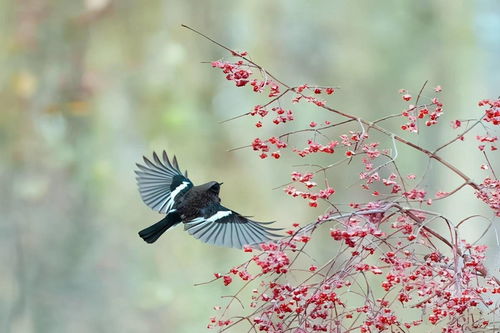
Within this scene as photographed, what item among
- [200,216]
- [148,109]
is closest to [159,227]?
[200,216]

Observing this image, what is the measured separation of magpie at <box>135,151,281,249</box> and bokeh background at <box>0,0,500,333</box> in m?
0.76

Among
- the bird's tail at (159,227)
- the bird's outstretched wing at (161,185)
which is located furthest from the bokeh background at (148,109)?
the bird's tail at (159,227)

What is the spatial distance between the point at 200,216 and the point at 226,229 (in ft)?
0.23

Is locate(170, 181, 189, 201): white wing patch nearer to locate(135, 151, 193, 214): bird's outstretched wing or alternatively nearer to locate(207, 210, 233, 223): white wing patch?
locate(135, 151, 193, 214): bird's outstretched wing

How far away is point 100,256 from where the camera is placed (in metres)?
2.62

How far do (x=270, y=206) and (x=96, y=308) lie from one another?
25.0 inches

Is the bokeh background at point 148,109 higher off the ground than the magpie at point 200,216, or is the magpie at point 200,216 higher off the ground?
the bokeh background at point 148,109

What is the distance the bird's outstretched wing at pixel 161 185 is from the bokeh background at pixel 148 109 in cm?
71

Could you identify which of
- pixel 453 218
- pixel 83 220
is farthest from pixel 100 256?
pixel 453 218

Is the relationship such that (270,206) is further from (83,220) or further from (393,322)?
(393,322)

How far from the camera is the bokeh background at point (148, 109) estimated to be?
259cm

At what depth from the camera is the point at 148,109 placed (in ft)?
8.54

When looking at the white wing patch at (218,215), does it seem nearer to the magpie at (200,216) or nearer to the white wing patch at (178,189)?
the magpie at (200,216)

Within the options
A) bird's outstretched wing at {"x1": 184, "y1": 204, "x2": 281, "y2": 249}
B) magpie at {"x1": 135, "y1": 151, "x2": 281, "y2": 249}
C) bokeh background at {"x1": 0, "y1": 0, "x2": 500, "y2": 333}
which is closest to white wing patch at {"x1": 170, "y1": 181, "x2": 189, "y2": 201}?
magpie at {"x1": 135, "y1": 151, "x2": 281, "y2": 249}
